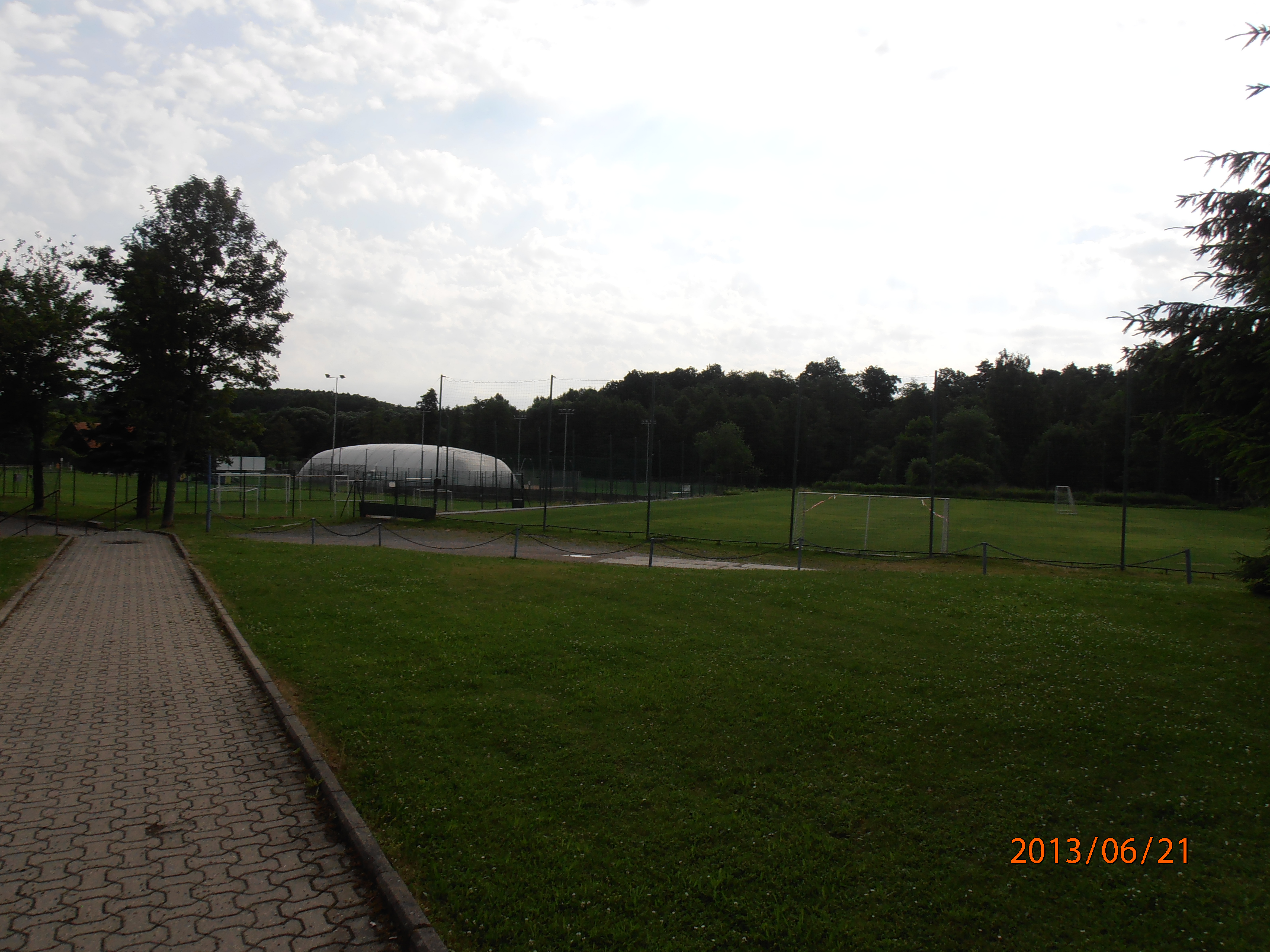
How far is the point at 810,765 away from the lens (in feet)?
18.0

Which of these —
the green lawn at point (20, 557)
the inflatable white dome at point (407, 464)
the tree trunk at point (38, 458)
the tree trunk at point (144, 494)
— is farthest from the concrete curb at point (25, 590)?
the inflatable white dome at point (407, 464)

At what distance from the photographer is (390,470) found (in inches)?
2037

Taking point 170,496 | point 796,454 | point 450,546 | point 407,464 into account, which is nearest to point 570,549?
point 450,546

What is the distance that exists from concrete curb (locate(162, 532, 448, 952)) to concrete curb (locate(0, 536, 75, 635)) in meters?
5.45

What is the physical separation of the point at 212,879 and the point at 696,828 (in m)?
2.77

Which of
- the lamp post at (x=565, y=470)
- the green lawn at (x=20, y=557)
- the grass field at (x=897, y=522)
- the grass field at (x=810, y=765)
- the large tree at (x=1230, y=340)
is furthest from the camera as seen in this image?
the lamp post at (x=565, y=470)

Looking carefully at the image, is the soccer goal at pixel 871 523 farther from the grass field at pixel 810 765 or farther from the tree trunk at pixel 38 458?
the tree trunk at pixel 38 458

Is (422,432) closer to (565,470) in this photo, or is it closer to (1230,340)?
(565,470)

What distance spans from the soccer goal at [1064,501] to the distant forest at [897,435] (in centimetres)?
42

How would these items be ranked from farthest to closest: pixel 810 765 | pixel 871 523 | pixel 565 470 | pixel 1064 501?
pixel 565 470 < pixel 1064 501 < pixel 871 523 < pixel 810 765

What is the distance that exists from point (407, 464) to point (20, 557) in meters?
37.9

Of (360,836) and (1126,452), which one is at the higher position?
(1126,452)

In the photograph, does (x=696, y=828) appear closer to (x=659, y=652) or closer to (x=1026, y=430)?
(x=659, y=652)
